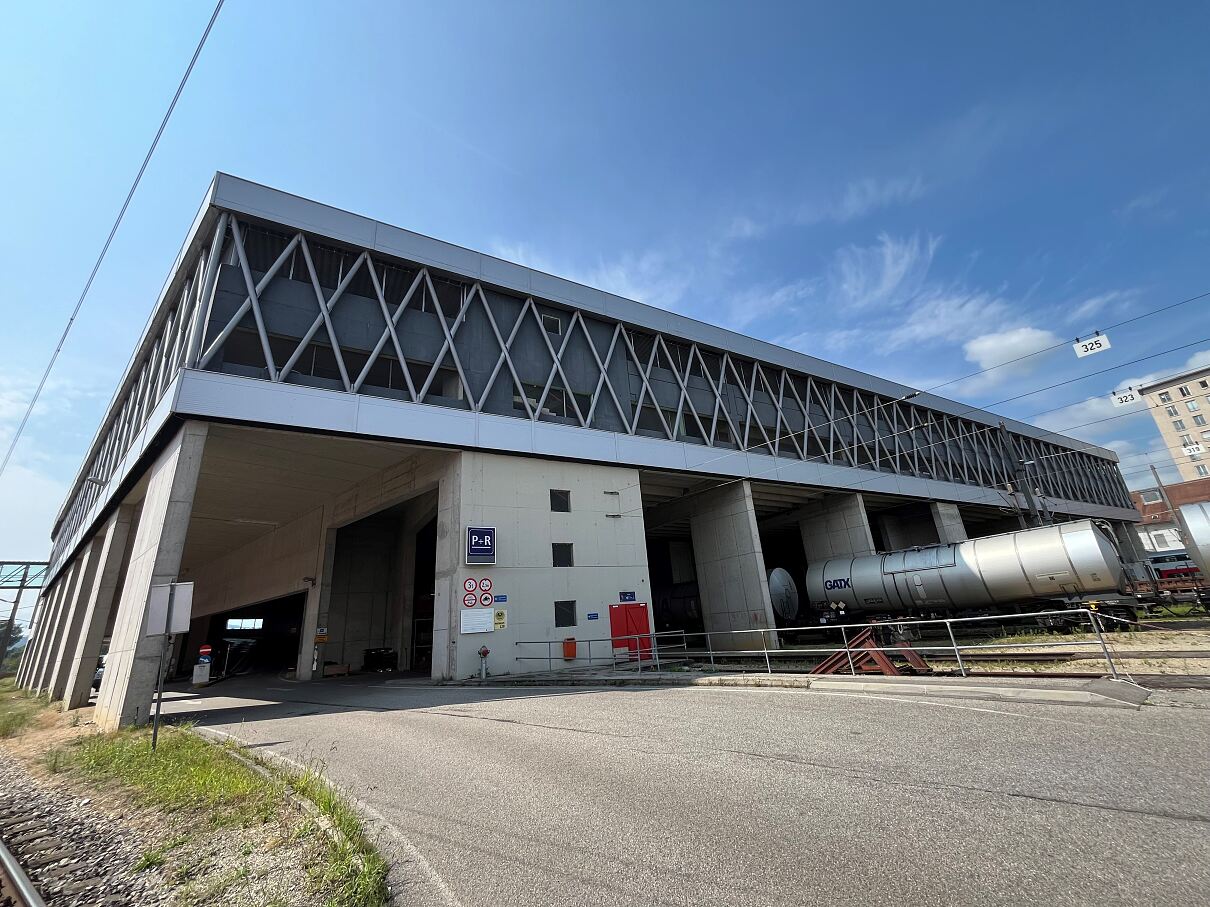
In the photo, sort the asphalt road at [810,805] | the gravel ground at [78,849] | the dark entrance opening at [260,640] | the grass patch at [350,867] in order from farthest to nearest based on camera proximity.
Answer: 1. the dark entrance opening at [260,640]
2. the gravel ground at [78,849]
3. the grass patch at [350,867]
4. the asphalt road at [810,805]

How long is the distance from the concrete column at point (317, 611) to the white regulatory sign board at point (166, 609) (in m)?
17.0

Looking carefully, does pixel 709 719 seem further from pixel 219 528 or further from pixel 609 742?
pixel 219 528

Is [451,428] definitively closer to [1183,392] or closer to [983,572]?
[983,572]

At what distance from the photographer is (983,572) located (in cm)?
2092

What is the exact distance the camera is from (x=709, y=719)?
8.66 metres

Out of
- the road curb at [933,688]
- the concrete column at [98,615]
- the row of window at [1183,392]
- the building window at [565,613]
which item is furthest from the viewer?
the row of window at [1183,392]

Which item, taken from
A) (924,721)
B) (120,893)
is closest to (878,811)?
(924,721)

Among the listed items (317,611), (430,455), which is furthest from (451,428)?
(317,611)

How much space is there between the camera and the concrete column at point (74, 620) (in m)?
25.3

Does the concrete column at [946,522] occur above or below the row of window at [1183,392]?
below

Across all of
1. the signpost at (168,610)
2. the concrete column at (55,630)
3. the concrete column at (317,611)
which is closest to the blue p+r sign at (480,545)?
the signpost at (168,610)

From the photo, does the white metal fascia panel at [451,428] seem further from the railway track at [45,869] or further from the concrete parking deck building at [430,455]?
the railway track at [45,869]

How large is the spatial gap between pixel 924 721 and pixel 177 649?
53738 millimetres

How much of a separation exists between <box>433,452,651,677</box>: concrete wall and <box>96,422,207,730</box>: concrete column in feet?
25.4
